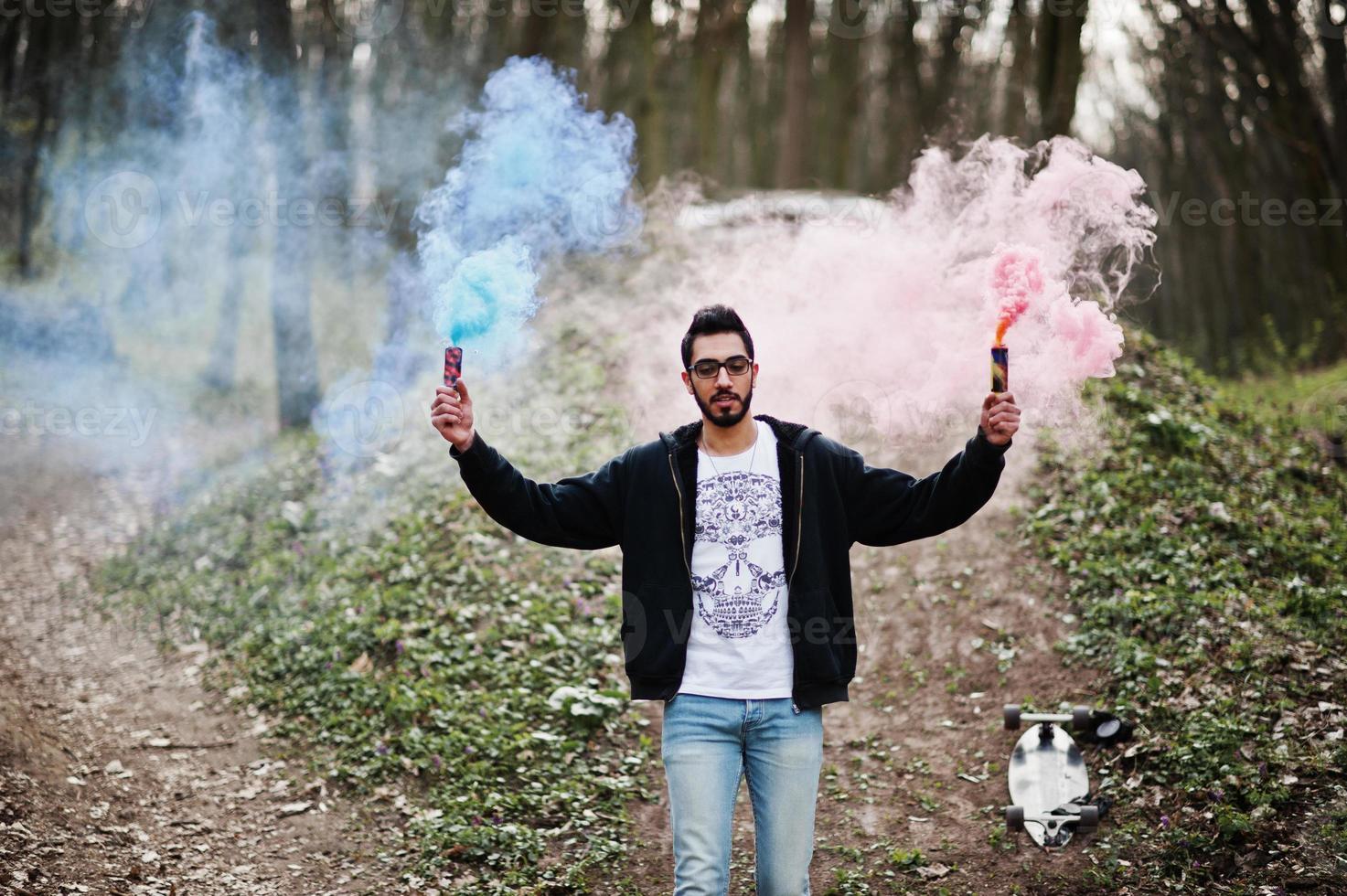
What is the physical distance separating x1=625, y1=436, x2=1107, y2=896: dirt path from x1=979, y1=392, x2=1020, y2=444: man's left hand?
2.67m

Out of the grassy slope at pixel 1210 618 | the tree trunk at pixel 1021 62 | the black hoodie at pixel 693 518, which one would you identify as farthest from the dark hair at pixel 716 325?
the tree trunk at pixel 1021 62

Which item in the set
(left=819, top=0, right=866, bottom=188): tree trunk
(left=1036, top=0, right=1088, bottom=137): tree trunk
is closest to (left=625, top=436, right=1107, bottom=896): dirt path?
(left=1036, top=0, right=1088, bottom=137): tree trunk

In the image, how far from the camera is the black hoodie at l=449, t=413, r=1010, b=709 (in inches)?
135

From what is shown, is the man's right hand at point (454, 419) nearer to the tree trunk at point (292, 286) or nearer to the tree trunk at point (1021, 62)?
the tree trunk at point (292, 286)

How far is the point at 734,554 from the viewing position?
11.5 feet

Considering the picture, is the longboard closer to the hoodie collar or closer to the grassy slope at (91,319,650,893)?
the grassy slope at (91,319,650,893)

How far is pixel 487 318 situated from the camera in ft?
13.2

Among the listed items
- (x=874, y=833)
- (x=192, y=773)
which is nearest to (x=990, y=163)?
(x=874, y=833)

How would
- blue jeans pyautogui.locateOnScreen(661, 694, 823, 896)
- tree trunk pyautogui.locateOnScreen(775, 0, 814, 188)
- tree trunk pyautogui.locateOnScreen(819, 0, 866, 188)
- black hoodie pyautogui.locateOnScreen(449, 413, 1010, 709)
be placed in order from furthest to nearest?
1. tree trunk pyautogui.locateOnScreen(819, 0, 866, 188)
2. tree trunk pyautogui.locateOnScreen(775, 0, 814, 188)
3. black hoodie pyautogui.locateOnScreen(449, 413, 1010, 709)
4. blue jeans pyautogui.locateOnScreen(661, 694, 823, 896)

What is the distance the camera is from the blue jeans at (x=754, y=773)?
10.8ft

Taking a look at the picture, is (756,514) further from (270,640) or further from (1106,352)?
(270,640)

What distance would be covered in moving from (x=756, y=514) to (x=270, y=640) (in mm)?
5611

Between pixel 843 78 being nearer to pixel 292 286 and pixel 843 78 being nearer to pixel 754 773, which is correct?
pixel 292 286

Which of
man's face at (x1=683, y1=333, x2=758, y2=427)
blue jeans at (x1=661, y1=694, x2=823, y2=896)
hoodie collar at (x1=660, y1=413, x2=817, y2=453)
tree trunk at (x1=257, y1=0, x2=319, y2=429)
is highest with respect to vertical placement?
tree trunk at (x1=257, y1=0, x2=319, y2=429)
